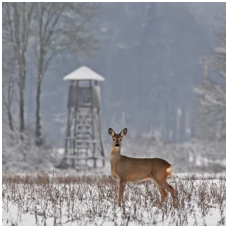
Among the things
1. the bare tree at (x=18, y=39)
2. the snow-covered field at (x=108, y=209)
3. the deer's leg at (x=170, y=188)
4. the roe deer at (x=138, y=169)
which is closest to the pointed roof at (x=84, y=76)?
the bare tree at (x=18, y=39)

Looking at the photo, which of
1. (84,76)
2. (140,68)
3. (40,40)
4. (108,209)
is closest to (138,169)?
(108,209)

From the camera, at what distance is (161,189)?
37.9 ft

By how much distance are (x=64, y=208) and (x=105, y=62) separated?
2383 inches

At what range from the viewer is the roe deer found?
447 inches

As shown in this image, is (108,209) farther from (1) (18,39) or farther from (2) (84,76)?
(1) (18,39)

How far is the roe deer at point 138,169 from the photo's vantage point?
37.2 ft

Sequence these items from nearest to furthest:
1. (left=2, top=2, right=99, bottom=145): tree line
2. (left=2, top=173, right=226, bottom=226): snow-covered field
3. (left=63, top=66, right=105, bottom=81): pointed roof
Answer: (left=2, top=173, right=226, bottom=226): snow-covered field, (left=63, top=66, right=105, bottom=81): pointed roof, (left=2, top=2, right=99, bottom=145): tree line

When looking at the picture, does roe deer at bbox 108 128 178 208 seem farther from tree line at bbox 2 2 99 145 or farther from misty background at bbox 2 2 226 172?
misty background at bbox 2 2 226 172

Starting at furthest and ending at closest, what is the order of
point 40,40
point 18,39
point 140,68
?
point 140,68 < point 40,40 < point 18,39

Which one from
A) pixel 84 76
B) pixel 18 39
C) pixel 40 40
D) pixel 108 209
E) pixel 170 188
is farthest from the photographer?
pixel 40 40

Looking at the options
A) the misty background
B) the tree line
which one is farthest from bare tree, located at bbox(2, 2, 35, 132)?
the misty background

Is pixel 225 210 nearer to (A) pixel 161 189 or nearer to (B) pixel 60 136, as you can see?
(A) pixel 161 189

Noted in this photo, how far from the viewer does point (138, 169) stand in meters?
11.4

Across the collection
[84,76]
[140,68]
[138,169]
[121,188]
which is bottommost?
[121,188]
